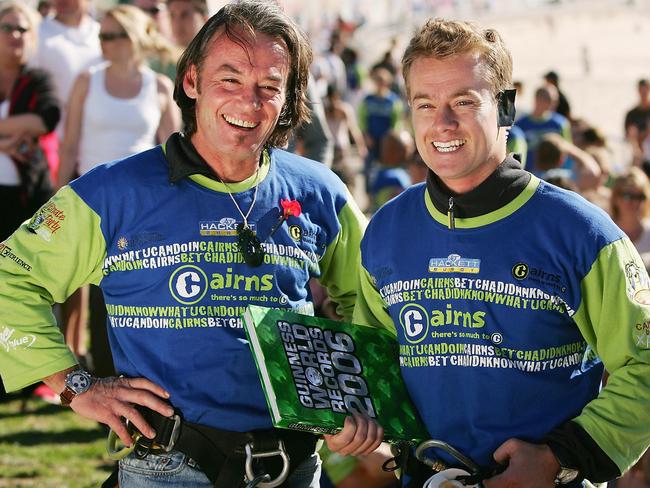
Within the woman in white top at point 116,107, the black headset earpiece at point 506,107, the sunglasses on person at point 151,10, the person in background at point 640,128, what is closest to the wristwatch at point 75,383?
the black headset earpiece at point 506,107

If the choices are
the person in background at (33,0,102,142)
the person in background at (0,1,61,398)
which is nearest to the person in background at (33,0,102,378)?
the person in background at (33,0,102,142)

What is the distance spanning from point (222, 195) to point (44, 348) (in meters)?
0.71

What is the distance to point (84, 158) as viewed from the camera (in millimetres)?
6645

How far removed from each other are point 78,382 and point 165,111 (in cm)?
365

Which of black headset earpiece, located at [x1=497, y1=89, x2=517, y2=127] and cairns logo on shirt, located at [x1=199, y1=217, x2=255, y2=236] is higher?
black headset earpiece, located at [x1=497, y1=89, x2=517, y2=127]

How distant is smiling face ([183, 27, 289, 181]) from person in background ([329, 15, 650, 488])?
17.9 inches

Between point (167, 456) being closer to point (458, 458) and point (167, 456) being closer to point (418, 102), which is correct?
point (458, 458)

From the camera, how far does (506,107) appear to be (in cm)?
305

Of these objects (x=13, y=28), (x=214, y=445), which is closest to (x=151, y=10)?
(x=13, y=28)

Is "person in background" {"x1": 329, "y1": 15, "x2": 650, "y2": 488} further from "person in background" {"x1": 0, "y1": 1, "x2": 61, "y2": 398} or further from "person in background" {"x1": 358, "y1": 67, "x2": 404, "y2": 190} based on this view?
"person in background" {"x1": 358, "y1": 67, "x2": 404, "y2": 190}

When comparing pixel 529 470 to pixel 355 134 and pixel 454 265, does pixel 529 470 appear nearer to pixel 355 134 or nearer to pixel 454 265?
pixel 454 265

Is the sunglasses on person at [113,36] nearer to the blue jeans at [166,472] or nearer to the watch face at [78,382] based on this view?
the watch face at [78,382]

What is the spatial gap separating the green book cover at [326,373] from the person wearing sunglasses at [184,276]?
21cm

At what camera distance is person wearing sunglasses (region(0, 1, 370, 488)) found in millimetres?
3193
